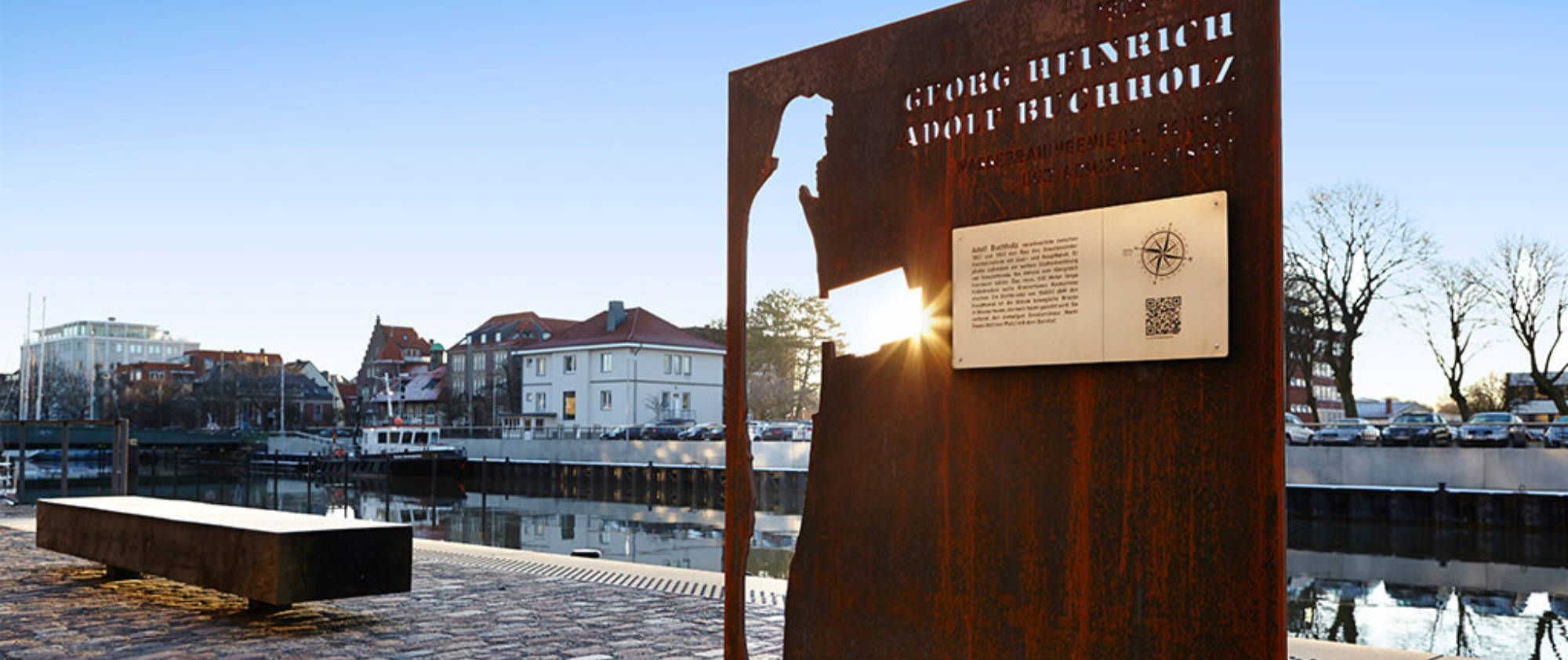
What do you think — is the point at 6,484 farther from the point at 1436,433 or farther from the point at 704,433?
the point at 1436,433

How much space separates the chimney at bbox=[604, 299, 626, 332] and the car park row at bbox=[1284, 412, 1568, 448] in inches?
1605

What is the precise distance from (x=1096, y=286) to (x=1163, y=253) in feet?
0.84

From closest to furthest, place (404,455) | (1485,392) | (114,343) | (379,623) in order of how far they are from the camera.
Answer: (379,623)
(404,455)
(1485,392)
(114,343)

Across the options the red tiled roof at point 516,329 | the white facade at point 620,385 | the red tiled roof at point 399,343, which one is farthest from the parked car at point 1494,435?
the red tiled roof at point 399,343

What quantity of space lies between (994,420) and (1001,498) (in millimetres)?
289

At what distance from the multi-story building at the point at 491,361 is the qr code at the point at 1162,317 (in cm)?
7370

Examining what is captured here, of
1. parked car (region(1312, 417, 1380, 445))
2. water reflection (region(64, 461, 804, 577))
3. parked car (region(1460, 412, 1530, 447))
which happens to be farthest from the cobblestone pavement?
parked car (region(1460, 412, 1530, 447))

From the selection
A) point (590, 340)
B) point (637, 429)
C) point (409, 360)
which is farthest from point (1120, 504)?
point (409, 360)

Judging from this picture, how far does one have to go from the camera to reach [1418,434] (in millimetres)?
34281

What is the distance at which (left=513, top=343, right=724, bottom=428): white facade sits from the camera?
6781 centimetres

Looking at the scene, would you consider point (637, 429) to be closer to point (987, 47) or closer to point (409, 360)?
point (987, 47)

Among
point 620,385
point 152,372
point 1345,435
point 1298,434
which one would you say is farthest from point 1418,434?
point 152,372

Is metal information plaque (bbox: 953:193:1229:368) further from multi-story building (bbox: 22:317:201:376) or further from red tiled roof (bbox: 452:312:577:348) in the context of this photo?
multi-story building (bbox: 22:317:201:376)

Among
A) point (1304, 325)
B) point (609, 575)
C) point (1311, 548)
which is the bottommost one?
point (1311, 548)
